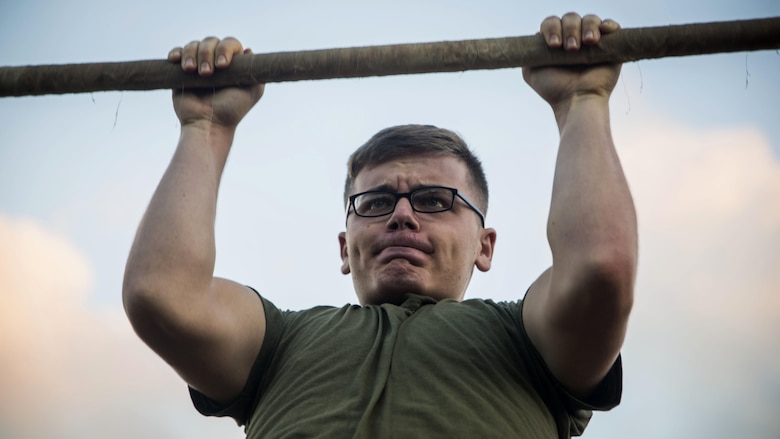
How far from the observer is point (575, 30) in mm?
3102

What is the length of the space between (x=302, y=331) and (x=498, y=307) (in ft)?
2.35

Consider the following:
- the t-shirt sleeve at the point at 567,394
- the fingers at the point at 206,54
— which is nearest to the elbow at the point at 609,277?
the t-shirt sleeve at the point at 567,394

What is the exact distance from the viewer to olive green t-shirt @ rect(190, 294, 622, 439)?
2727 millimetres

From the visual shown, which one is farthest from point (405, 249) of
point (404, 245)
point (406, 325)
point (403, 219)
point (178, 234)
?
point (178, 234)

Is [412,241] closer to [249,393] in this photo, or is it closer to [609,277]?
[249,393]

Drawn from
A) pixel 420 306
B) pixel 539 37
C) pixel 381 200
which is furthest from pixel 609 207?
pixel 381 200

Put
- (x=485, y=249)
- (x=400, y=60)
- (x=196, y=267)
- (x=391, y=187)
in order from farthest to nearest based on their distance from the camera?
(x=485, y=249), (x=391, y=187), (x=400, y=60), (x=196, y=267)

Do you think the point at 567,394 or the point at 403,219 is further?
the point at 403,219

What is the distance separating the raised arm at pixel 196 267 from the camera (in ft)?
9.26

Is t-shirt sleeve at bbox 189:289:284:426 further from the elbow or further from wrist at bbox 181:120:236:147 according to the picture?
the elbow

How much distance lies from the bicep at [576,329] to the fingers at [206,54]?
55.0 inches

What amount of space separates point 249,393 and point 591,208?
4.41 feet

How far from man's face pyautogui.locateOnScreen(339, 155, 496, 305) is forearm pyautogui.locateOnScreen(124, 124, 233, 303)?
2.59 ft

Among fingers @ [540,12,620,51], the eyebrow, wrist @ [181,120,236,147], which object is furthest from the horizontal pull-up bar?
the eyebrow
